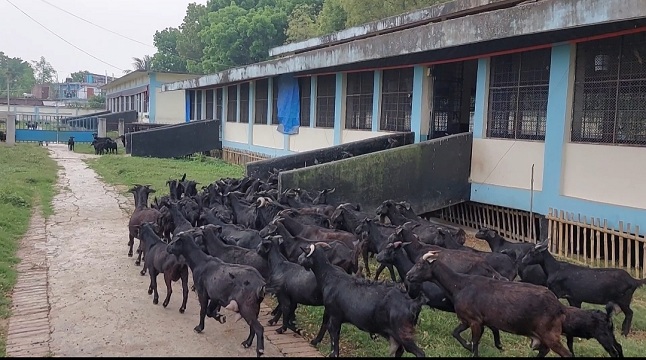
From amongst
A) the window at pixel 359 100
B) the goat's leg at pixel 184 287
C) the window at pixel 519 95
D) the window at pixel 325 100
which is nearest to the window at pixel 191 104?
the window at pixel 325 100

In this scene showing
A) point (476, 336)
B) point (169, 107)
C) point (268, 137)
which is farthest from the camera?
point (169, 107)

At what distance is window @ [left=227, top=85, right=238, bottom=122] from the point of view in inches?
1060

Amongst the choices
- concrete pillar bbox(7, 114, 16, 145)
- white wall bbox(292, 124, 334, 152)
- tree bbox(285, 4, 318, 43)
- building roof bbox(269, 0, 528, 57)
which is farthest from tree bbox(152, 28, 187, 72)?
white wall bbox(292, 124, 334, 152)

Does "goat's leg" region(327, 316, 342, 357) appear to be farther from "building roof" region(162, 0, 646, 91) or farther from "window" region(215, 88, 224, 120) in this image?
"window" region(215, 88, 224, 120)

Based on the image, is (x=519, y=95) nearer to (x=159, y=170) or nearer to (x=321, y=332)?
(x=321, y=332)

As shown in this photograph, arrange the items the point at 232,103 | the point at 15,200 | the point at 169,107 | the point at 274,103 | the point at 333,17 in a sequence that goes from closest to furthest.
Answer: the point at 15,200 → the point at 274,103 → the point at 232,103 → the point at 333,17 → the point at 169,107

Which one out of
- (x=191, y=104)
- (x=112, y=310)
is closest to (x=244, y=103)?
(x=191, y=104)

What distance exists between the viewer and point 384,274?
892cm

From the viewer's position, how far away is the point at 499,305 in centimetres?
548

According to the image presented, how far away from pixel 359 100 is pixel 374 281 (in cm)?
1179

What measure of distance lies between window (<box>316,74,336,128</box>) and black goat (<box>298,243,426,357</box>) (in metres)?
12.7

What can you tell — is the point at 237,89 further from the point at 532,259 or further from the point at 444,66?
the point at 532,259

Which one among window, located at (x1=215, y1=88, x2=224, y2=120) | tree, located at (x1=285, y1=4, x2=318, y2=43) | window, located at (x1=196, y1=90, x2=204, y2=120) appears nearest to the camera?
window, located at (x1=215, y1=88, x2=224, y2=120)

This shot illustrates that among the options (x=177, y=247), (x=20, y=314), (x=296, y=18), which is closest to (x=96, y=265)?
(x=20, y=314)
